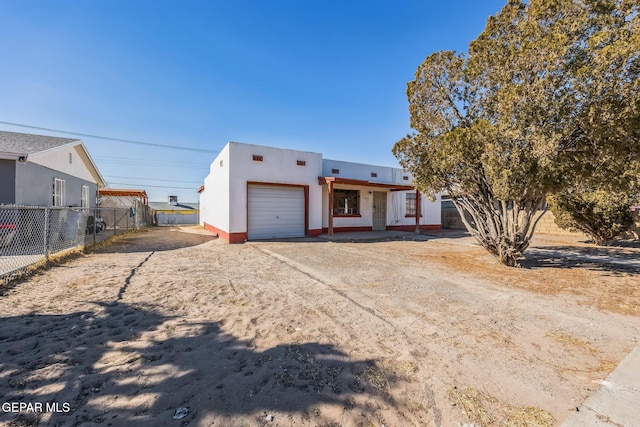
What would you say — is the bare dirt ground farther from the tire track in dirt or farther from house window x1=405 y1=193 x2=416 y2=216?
house window x1=405 y1=193 x2=416 y2=216

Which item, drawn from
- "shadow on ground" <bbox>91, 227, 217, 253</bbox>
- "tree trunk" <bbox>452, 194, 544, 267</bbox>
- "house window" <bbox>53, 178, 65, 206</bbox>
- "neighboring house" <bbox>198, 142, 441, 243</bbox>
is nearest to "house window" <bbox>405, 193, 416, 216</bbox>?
"neighboring house" <bbox>198, 142, 441, 243</bbox>

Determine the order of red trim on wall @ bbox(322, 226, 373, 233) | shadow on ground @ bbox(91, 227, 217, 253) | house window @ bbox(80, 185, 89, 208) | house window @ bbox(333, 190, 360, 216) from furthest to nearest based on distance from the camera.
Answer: house window @ bbox(80, 185, 89, 208) < house window @ bbox(333, 190, 360, 216) < red trim on wall @ bbox(322, 226, 373, 233) < shadow on ground @ bbox(91, 227, 217, 253)

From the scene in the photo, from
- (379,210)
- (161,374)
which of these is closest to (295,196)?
(379,210)

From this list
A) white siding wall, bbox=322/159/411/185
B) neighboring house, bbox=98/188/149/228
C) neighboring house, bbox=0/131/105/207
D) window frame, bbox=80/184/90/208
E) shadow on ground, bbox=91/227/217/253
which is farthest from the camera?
neighboring house, bbox=98/188/149/228

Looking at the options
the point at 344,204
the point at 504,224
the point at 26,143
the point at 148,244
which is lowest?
the point at 148,244

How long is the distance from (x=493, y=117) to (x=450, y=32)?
3937 mm

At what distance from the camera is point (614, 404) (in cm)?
207

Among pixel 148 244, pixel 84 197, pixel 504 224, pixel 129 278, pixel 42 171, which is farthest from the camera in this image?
pixel 84 197

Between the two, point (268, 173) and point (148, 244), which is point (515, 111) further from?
point (148, 244)

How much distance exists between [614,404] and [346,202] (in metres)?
13.3

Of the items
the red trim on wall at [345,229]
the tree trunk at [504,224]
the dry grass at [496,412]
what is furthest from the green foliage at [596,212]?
the dry grass at [496,412]

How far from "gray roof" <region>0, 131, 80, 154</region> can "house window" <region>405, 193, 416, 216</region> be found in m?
17.7

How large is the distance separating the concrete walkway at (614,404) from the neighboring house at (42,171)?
46.3ft

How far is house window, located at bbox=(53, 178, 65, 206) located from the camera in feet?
38.4
